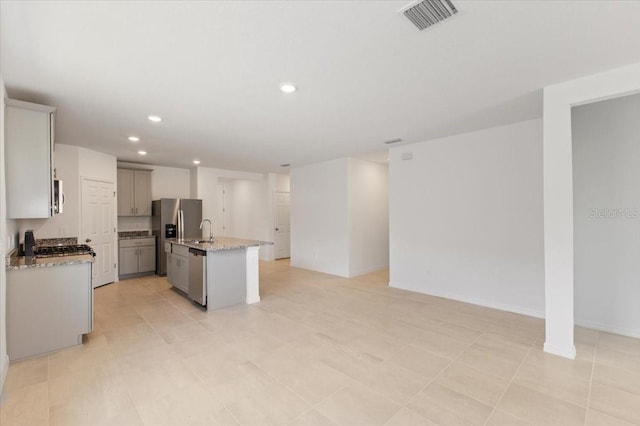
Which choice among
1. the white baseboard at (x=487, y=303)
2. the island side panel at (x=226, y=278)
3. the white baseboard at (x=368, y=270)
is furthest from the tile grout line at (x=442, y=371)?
the white baseboard at (x=368, y=270)

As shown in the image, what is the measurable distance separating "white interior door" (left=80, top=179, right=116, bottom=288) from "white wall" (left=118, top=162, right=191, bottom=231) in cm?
81

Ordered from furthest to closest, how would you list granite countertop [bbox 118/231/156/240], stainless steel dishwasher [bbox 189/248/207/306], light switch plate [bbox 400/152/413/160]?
1. granite countertop [bbox 118/231/156/240]
2. light switch plate [bbox 400/152/413/160]
3. stainless steel dishwasher [bbox 189/248/207/306]

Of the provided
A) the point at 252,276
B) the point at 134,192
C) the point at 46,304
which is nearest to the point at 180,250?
the point at 252,276

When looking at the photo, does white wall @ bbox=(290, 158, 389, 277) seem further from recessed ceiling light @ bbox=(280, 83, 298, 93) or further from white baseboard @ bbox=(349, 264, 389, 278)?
recessed ceiling light @ bbox=(280, 83, 298, 93)

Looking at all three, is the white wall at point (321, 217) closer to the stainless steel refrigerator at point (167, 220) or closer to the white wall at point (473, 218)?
the white wall at point (473, 218)

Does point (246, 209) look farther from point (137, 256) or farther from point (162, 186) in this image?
point (137, 256)

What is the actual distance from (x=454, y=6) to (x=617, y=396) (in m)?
3.06

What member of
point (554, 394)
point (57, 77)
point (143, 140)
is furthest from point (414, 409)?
point (143, 140)

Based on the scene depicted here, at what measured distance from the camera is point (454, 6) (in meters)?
1.70

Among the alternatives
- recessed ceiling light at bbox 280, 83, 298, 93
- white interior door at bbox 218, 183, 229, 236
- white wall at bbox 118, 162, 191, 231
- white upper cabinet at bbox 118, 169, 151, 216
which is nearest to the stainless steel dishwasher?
recessed ceiling light at bbox 280, 83, 298, 93

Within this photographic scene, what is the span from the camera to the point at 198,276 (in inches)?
169

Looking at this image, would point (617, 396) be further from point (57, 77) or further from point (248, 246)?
point (57, 77)

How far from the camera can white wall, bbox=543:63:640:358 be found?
2.75 metres

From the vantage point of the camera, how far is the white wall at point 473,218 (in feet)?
12.8
